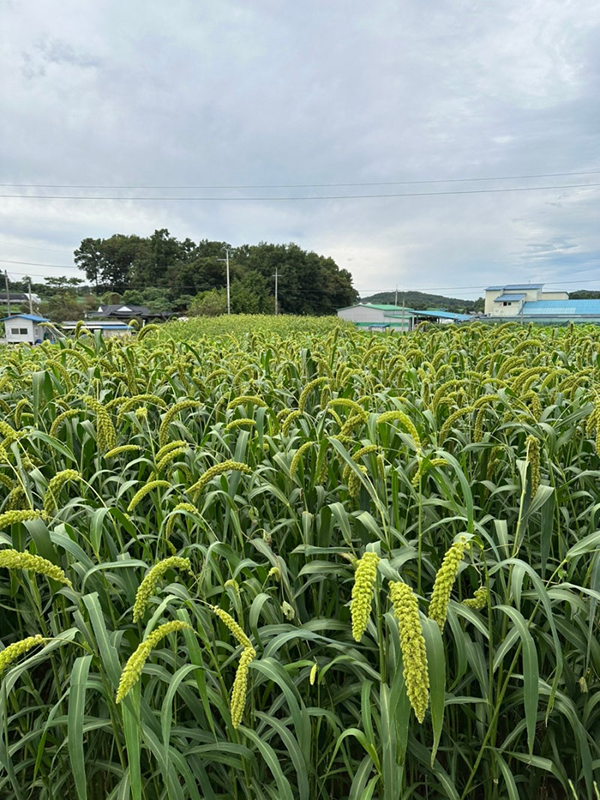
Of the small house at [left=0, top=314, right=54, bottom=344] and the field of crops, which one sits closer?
the field of crops

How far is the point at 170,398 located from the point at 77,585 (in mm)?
1586

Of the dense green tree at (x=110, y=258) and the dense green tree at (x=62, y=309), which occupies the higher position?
the dense green tree at (x=110, y=258)

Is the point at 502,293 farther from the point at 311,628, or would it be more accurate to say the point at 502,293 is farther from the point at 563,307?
the point at 311,628

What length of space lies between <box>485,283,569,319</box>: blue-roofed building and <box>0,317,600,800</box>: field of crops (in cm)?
7169

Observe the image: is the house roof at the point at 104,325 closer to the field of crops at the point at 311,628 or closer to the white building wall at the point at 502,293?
the field of crops at the point at 311,628

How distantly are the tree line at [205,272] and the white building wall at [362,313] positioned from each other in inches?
93.3

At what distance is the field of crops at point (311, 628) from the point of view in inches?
38.2

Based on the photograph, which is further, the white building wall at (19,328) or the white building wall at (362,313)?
the white building wall at (362,313)

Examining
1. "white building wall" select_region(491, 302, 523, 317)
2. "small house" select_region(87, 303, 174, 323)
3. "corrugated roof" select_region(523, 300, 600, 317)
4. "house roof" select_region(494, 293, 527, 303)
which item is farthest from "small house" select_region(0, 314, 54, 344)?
"house roof" select_region(494, 293, 527, 303)

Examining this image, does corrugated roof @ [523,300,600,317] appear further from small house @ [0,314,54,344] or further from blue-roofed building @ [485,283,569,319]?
small house @ [0,314,54,344]

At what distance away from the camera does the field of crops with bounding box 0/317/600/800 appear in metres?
0.97

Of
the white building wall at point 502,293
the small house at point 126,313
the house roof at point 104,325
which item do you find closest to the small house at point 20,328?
the house roof at point 104,325

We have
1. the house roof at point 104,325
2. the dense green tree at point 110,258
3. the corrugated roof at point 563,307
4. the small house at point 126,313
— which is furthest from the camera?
the dense green tree at point 110,258

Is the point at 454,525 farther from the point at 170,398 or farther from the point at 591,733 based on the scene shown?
the point at 170,398
